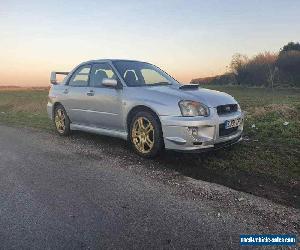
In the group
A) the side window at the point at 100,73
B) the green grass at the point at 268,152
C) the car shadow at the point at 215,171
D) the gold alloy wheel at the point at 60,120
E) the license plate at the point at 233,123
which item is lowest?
the car shadow at the point at 215,171

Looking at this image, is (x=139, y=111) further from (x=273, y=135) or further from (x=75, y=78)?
(x=273, y=135)

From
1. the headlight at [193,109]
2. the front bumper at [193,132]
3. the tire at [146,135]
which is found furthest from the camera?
the tire at [146,135]

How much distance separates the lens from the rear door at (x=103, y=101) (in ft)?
21.6

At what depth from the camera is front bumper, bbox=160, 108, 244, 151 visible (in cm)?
541

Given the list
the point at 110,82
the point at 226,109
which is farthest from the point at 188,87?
the point at 110,82

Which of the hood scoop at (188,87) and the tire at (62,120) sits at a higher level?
the hood scoop at (188,87)

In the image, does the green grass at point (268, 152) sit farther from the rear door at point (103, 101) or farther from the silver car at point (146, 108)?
the rear door at point (103, 101)

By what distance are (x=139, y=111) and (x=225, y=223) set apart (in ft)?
9.93

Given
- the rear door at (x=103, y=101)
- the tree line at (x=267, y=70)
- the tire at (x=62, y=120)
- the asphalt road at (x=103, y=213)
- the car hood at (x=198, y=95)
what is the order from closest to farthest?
the asphalt road at (x=103, y=213) → the car hood at (x=198, y=95) → the rear door at (x=103, y=101) → the tire at (x=62, y=120) → the tree line at (x=267, y=70)

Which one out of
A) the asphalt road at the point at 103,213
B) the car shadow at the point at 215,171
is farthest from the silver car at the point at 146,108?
the asphalt road at the point at 103,213

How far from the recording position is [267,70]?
39.2 meters

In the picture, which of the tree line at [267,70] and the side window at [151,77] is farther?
the tree line at [267,70]

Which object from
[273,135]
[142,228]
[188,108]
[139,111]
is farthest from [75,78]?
[142,228]

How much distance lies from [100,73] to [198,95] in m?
2.35
